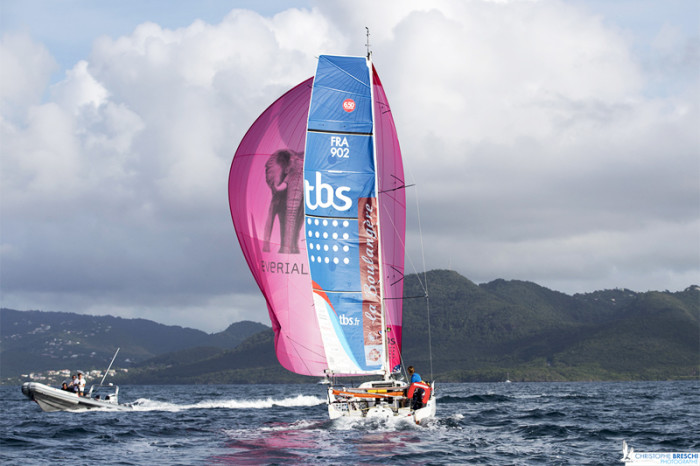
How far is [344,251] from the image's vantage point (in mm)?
32844

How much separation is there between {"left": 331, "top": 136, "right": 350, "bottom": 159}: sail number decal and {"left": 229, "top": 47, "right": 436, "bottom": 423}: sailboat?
41 mm

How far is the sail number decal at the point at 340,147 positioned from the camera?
107 ft

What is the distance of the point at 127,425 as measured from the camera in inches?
1497

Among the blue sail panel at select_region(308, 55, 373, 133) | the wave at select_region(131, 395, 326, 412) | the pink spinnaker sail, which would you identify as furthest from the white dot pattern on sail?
the wave at select_region(131, 395, 326, 412)

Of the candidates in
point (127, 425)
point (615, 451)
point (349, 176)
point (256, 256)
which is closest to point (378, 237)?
point (349, 176)

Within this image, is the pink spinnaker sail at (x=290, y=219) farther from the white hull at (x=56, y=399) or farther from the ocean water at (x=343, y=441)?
the white hull at (x=56, y=399)

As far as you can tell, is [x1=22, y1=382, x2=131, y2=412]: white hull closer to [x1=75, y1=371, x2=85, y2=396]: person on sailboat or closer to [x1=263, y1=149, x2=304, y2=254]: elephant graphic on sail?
[x1=75, y1=371, x2=85, y2=396]: person on sailboat

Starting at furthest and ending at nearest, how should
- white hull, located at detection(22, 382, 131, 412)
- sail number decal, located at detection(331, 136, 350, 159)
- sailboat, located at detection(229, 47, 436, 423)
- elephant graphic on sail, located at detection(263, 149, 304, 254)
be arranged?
white hull, located at detection(22, 382, 131, 412) → elephant graphic on sail, located at detection(263, 149, 304, 254) → sail number decal, located at detection(331, 136, 350, 159) → sailboat, located at detection(229, 47, 436, 423)

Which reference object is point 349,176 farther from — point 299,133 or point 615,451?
point 615,451

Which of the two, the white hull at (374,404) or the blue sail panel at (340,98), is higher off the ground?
the blue sail panel at (340,98)

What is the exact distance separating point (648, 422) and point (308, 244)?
Answer: 19.2m

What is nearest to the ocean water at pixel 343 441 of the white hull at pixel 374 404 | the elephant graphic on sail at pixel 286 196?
the white hull at pixel 374 404

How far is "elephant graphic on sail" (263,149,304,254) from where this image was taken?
3472 centimetres

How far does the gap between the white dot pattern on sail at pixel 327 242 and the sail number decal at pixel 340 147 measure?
2712 mm
